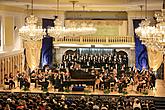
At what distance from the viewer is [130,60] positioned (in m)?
35.6

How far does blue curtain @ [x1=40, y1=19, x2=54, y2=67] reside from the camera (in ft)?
112

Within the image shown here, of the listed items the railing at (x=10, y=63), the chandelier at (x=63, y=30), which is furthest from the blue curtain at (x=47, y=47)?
the chandelier at (x=63, y=30)

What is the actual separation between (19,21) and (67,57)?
6.45m

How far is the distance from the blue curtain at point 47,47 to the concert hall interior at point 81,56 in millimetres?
92

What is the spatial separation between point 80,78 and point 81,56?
9.91 m

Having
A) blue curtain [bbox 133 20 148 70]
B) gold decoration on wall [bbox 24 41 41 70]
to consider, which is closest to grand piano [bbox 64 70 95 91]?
gold decoration on wall [bbox 24 41 41 70]

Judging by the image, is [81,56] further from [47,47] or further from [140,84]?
[140,84]

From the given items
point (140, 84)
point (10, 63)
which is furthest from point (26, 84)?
point (140, 84)

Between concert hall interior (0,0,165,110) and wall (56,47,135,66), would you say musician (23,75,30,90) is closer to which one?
concert hall interior (0,0,165,110)

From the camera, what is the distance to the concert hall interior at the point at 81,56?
1955 centimetres

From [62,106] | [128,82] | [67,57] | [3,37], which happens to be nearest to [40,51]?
[67,57]

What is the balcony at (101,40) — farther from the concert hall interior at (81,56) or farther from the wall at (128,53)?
the wall at (128,53)

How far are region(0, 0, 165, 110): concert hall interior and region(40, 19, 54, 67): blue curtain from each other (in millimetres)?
92

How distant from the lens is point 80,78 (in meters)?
25.1
